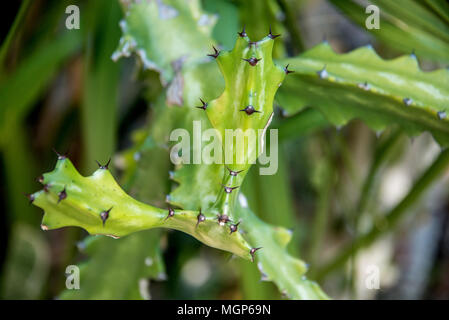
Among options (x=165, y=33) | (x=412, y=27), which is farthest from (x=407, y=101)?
(x=165, y=33)

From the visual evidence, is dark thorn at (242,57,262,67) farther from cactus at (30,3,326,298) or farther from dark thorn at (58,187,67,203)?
dark thorn at (58,187,67,203)

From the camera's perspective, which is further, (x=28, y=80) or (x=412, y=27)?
(x=28, y=80)

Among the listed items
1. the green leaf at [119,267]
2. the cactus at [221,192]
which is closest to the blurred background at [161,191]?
the green leaf at [119,267]

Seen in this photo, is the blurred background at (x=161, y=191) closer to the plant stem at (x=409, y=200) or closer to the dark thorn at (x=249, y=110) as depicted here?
the plant stem at (x=409, y=200)

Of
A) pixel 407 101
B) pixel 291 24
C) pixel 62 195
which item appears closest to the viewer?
pixel 62 195

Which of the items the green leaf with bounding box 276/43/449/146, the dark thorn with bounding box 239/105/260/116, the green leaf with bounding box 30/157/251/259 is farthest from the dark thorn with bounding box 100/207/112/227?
the green leaf with bounding box 276/43/449/146

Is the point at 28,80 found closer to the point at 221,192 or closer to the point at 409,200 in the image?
the point at 221,192
